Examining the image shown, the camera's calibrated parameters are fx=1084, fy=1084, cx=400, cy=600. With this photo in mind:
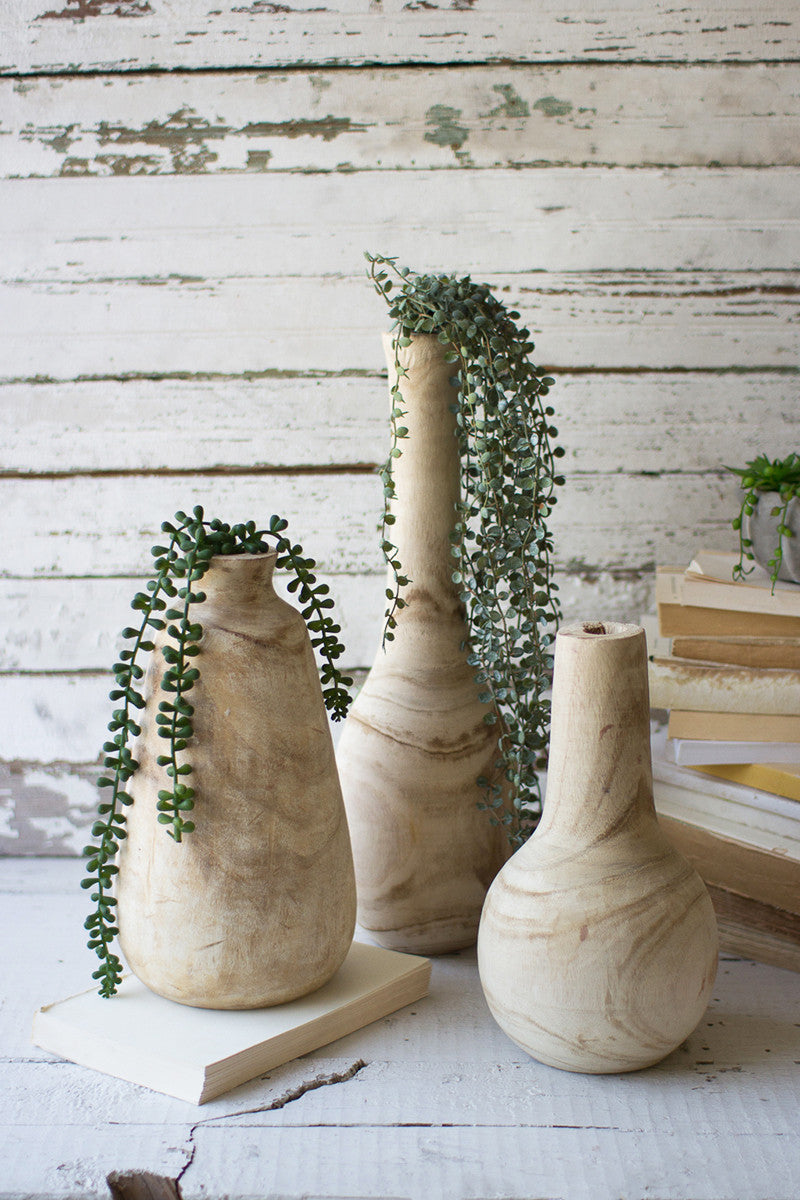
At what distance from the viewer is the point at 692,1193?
1.88ft

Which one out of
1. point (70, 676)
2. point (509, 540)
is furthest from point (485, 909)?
point (70, 676)

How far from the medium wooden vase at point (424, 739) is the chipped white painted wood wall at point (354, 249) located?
0.26 meters

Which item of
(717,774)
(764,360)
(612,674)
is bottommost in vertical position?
(717,774)

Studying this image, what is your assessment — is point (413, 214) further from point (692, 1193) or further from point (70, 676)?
point (692, 1193)

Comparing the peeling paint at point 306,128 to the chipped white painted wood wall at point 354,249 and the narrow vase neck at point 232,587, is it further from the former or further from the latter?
the narrow vase neck at point 232,587

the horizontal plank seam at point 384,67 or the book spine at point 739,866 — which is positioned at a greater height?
the horizontal plank seam at point 384,67

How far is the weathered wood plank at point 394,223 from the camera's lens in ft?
3.32

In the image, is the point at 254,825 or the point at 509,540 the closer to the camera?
the point at 254,825

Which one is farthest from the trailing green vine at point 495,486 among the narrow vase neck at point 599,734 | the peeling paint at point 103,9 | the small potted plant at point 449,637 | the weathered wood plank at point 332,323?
the peeling paint at point 103,9

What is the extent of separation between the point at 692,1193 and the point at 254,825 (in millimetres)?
321

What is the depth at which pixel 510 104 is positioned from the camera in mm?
1011

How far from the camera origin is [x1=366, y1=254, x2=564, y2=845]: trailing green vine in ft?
2.56

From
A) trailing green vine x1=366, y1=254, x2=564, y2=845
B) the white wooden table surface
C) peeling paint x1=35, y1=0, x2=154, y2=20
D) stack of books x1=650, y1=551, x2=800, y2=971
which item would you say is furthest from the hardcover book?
peeling paint x1=35, y1=0, x2=154, y2=20

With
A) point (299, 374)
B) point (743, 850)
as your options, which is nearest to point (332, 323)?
point (299, 374)
